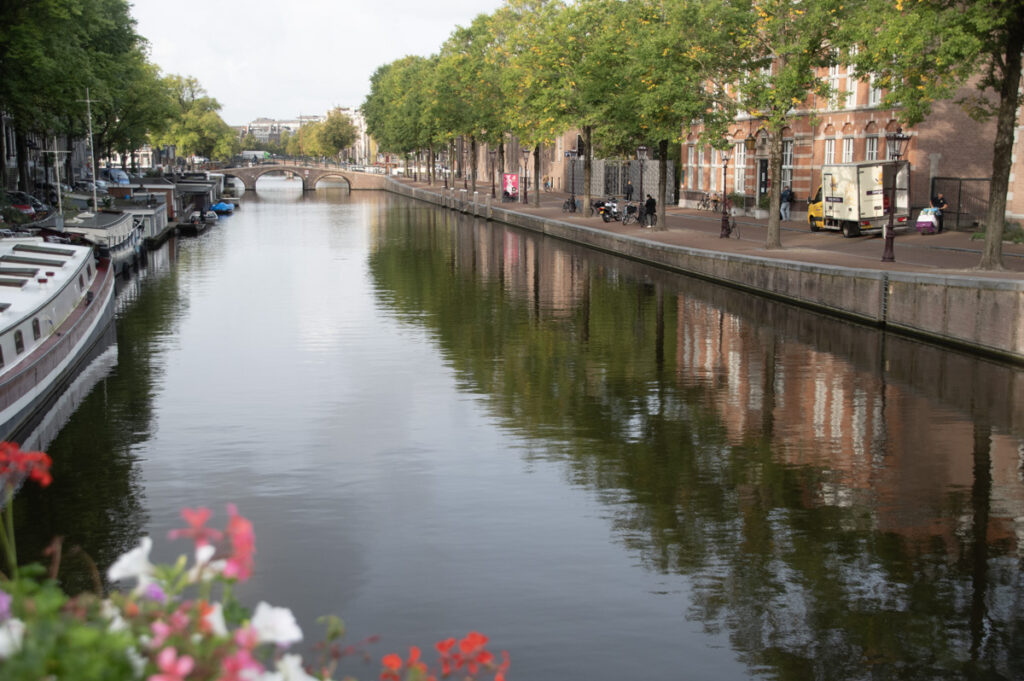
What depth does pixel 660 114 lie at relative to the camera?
45750mm

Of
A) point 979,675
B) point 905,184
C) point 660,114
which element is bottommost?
point 979,675

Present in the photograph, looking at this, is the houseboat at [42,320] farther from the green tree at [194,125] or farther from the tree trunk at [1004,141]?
the green tree at [194,125]

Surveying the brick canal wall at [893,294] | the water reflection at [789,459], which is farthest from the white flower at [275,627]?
the brick canal wall at [893,294]

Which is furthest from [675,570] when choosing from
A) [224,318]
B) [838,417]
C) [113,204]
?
[113,204]

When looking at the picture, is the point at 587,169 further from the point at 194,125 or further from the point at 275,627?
the point at 194,125

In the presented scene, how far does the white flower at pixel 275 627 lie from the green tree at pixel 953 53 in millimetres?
25633

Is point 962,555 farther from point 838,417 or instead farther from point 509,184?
point 509,184

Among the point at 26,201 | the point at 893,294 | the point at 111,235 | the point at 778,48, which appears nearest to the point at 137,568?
the point at 893,294

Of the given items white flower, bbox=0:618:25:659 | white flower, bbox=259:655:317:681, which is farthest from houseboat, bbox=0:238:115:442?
white flower, bbox=259:655:317:681

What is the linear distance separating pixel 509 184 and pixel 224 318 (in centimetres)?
5074

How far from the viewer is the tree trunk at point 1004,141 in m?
26.6

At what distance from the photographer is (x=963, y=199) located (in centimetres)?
4462

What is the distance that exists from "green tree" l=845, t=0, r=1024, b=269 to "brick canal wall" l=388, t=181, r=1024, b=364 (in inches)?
107

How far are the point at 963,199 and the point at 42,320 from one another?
3591 cm
